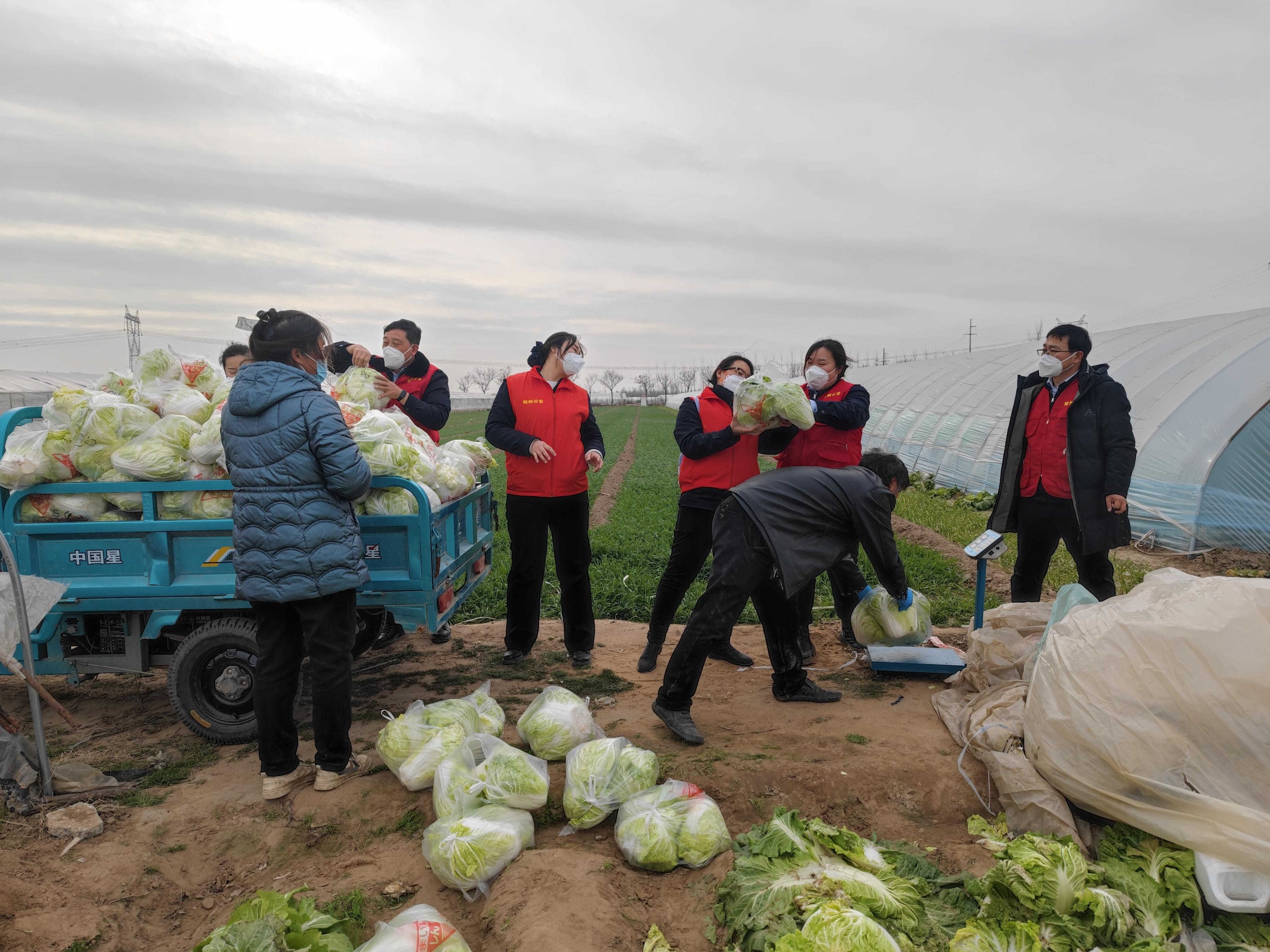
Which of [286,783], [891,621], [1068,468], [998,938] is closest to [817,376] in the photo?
[1068,468]

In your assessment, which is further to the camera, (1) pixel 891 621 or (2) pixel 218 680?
(1) pixel 891 621

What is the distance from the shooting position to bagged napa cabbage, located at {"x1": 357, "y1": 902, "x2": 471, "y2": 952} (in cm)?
223

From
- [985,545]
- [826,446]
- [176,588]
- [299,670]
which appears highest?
[826,446]

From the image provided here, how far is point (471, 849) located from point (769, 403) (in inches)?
111

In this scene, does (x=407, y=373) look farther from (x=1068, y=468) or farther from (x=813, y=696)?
(x=1068, y=468)

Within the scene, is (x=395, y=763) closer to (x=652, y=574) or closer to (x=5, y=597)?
(x=5, y=597)

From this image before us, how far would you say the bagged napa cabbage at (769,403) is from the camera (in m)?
4.45

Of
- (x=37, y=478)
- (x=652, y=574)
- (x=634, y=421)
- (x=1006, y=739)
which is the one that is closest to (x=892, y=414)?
(x=652, y=574)

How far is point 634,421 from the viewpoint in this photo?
56.7 meters

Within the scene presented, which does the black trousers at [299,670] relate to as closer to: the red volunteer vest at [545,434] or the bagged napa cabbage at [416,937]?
the bagged napa cabbage at [416,937]

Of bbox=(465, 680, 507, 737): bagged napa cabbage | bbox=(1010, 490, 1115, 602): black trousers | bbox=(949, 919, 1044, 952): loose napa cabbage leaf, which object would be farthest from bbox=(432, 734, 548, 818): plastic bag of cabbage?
bbox=(1010, 490, 1115, 602): black trousers

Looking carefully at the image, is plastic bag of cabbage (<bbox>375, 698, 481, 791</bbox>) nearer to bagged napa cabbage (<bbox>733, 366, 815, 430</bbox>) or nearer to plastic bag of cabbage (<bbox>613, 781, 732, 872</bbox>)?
plastic bag of cabbage (<bbox>613, 781, 732, 872</bbox>)

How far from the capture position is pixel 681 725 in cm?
389

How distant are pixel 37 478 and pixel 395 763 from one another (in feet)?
7.92
